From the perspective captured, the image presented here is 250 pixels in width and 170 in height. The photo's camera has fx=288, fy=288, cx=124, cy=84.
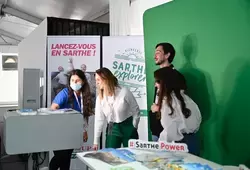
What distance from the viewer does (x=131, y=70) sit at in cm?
330

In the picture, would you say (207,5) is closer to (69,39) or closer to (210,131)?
(210,131)

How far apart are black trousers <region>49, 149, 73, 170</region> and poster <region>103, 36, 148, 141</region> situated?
0.92m

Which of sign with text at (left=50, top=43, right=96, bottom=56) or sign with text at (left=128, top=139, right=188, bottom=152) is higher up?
sign with text at (left=50, top=43, right=96, bottom=56)

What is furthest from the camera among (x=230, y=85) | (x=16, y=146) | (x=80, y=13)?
(x=80, y=13)

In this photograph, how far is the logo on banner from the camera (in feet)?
10.7

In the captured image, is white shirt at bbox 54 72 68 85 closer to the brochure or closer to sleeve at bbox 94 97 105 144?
sleeve at bbox 94 97 105 144

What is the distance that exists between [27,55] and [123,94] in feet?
8.45

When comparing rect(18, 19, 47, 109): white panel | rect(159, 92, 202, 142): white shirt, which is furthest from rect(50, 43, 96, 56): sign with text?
rect(159, 92, 202, 142): white shirt

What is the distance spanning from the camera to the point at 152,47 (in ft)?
10.0

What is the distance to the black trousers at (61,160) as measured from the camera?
3426 mm

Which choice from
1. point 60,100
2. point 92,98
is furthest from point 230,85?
point 60,100

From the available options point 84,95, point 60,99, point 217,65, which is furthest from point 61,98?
point 217,65

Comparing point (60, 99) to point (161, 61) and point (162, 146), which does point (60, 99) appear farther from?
point (162, 146)

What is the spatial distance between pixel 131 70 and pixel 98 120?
699mm
